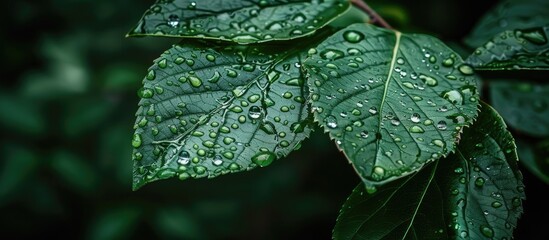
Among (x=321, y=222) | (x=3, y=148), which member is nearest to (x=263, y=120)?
(x=3, y=148)

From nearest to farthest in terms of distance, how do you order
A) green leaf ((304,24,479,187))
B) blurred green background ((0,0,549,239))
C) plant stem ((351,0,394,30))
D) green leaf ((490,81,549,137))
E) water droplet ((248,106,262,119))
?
green leaf ((304,24,479,187)) < water droplet ((248,106,262,119)) < plant stem ((351,0,394,30)) < green leaf ((490,81,549,137)) < blurred green background ((0,0,549,239))

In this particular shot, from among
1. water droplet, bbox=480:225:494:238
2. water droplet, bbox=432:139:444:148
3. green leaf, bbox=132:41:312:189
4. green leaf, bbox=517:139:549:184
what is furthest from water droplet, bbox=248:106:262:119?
green leaf, bbox=517:139:549:184

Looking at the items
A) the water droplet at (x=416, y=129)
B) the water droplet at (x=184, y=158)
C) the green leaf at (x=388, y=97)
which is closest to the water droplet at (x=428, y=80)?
the green leaf at (x=388, y=97)

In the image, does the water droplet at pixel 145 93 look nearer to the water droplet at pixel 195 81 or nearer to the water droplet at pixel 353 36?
the water droplet at pixel 195 81

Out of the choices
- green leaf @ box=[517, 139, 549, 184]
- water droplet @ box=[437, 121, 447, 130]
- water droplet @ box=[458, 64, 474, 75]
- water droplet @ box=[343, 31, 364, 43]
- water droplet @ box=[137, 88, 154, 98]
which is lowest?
green leaf @ box=[517, 139, 549, 184]

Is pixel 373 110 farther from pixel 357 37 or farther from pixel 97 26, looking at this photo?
pixel 97 26

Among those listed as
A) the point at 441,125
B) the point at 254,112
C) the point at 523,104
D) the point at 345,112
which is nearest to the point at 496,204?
the point at 441,125

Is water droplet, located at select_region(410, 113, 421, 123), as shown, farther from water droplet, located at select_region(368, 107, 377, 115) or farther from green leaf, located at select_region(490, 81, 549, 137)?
green leaf, located at select_region(490, 81, 549, 137)
